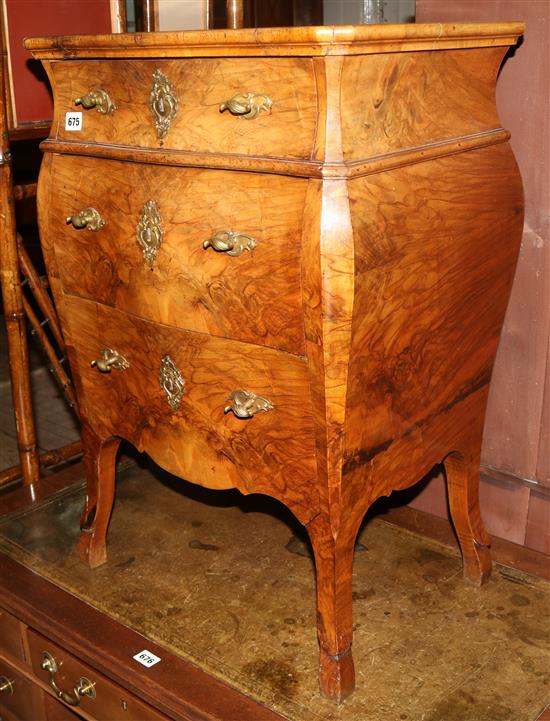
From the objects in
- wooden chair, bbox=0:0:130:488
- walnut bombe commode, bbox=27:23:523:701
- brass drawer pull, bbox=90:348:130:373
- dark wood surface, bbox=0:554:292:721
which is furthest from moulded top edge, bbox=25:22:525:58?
dark wood surface, bbox=0:554:292:721

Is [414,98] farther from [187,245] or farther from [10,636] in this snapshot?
[10,636]

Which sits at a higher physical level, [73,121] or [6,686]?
[73,121]

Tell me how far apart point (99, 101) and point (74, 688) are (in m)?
1.05

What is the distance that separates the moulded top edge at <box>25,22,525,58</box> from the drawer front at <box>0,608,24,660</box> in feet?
3.48

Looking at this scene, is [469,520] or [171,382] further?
[469,520]

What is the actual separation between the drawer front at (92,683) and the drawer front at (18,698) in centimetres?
7

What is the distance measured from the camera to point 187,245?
54.6 inches

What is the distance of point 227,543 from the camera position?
6.22ft

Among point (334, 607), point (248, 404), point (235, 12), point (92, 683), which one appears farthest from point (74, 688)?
point (235, 12)

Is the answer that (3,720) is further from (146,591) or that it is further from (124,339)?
(124,339)

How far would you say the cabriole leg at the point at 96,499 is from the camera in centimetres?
179

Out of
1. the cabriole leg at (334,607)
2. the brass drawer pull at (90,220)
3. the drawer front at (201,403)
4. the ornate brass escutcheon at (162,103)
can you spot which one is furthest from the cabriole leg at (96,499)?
the ornate brass escutcheon at (162,103)

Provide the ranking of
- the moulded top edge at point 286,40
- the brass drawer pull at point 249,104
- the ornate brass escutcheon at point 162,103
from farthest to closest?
the ornate brass escutcheon at point 162,103 → the brass drawer pull at point 249,104 → the moulded top edge at point 286,40

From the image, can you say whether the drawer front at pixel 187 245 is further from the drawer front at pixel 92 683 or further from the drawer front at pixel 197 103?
the drawer front at pixel 92 683
